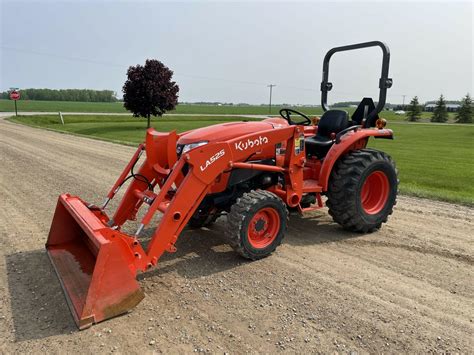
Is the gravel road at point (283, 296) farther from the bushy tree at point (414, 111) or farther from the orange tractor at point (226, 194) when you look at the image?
the bushy tree at point (414, 111)

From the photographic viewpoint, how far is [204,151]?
3.91 m

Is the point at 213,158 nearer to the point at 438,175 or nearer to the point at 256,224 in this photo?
the point at 256,224

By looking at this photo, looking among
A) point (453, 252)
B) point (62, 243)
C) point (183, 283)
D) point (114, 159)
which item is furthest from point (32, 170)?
point (453, 252)

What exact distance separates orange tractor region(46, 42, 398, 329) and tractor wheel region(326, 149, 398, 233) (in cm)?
1

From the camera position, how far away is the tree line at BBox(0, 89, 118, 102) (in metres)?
119

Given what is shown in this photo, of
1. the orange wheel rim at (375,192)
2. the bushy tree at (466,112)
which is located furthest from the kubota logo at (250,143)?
the bushy tree at (466,112)

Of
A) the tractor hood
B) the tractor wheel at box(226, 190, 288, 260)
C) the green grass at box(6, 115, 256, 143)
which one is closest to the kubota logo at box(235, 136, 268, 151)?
the tractor hood

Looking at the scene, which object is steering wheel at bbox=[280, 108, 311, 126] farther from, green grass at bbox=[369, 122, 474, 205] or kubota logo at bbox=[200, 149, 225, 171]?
green grass at bbox=[369, 122, 474, 205]

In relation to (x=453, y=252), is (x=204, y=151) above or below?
above

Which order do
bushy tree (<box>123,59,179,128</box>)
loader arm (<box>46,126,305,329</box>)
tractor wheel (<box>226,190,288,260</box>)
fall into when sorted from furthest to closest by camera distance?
bushy tree (<box>123,59,179,128</box>) < tractor wheel (<box>226,190,288,260</box>) < loader arm (<box>46,126,305,329</box>)

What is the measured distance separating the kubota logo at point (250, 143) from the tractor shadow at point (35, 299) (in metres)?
2.22

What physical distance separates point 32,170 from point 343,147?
8002 mm

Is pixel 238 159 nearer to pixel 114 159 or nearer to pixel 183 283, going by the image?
pixel 183 283

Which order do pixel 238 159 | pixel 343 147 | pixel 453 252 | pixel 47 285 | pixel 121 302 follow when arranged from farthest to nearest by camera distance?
pixel 343 147 < pixel 453 252 < pixel 238 159 < pixel 47 285 < pixel 121 302
